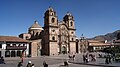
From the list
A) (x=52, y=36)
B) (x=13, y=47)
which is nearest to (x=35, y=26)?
(x=52, y=36)

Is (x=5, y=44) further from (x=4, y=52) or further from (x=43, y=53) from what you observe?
(x=43, y=53)

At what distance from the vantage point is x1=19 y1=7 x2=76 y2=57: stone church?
6506cm

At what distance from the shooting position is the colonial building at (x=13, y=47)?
53.2 meters

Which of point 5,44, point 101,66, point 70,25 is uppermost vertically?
point 70,25

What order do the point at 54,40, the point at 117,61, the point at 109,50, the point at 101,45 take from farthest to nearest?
1. the point at 101,45
2. the point at 54,40
3. the point at 109,50
4. the point at 117,61

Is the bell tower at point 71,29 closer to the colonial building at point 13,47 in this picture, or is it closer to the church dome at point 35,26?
the church dome at point 35,26

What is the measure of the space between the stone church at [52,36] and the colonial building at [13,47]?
2.50m

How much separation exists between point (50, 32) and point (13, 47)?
14909 millimetres

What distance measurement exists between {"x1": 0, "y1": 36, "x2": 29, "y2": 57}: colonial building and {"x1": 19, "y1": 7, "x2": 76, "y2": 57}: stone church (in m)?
2.50

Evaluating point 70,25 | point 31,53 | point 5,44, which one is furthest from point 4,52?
point 70,25

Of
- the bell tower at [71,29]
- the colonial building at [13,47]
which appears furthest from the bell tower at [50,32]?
the colonial building at [13,47]

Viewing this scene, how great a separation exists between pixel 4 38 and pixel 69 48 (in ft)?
83.0

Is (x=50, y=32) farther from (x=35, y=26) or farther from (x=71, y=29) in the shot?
(x=35, y=26)

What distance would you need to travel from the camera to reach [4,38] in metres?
55.1
